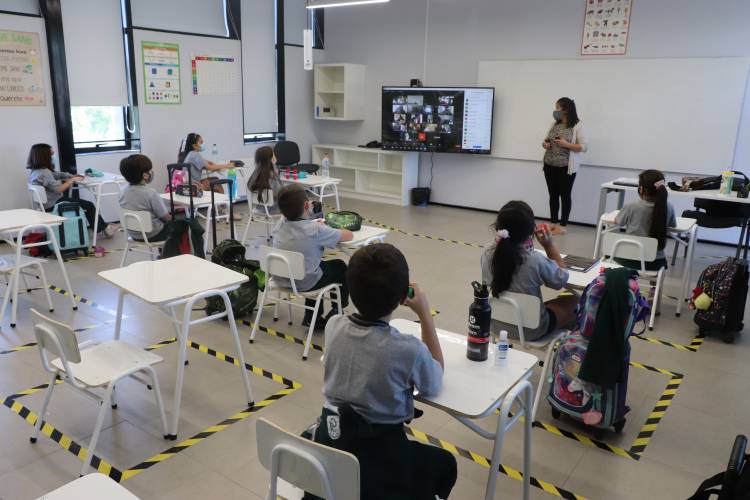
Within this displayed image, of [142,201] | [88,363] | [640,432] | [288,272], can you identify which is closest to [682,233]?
[640,432]

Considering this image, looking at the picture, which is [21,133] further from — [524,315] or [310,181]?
[524,315]

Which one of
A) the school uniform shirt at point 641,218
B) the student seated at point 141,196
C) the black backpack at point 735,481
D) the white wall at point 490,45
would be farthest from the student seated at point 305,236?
the white wall at point 490,45

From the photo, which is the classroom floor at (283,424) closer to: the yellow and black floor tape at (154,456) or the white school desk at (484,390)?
the yellow and black floor tape at (154,456)

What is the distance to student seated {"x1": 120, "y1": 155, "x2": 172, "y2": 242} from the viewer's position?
4562 millimetres

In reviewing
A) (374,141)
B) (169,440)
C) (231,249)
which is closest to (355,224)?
(231,249)

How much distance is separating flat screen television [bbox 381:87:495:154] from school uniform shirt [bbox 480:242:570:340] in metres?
5.21

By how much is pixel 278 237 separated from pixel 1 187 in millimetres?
4142

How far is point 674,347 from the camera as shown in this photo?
3.90 metres

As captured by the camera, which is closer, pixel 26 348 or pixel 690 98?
pixel 26 348

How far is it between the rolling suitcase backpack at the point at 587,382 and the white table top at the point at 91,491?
6.82ft

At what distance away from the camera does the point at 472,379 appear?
190 centimetres

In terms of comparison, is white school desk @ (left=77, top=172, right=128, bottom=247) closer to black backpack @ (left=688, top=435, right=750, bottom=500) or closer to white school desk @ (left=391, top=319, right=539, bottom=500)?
white school desk @ (left=391, top=319, right=539, bottom=500)

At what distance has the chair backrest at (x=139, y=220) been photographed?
4.43 metres

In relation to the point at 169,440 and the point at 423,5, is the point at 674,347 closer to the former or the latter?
the point at 169,440
